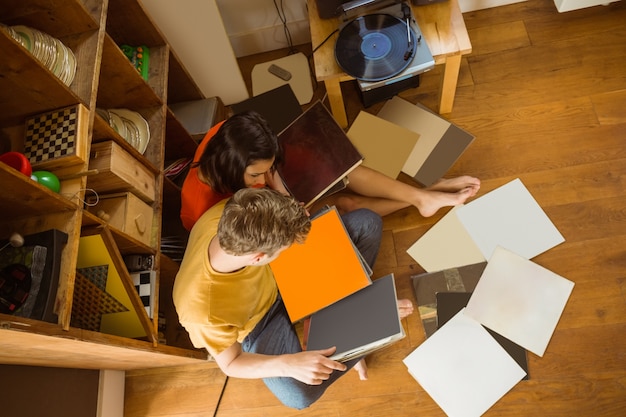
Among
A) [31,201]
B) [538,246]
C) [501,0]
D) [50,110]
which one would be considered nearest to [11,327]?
[31,201]

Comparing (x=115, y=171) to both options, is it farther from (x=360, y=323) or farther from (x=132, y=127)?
(x=360, y=323)

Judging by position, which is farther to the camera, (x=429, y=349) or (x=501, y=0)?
(x=501, y=0)

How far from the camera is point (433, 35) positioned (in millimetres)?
1688

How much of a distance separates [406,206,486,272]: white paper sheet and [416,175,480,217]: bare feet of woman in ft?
0.22

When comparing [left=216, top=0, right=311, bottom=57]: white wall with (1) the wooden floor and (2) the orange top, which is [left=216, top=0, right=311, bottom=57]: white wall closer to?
(1) the wooden floor

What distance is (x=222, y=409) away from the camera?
1.80m

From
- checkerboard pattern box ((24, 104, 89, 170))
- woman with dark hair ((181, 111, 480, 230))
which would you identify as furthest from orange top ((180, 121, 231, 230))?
checkerboard pattern box ((24, 104, 89, 170))

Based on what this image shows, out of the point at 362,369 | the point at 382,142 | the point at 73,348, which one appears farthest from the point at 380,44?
the point at 73,348

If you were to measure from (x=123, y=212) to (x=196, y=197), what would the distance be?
0.21 metres

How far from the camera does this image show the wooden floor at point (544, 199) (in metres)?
1.63

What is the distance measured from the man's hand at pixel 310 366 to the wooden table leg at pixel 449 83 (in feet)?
3.58

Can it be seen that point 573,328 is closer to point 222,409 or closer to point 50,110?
point 222,409

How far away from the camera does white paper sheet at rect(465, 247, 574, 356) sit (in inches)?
65.6

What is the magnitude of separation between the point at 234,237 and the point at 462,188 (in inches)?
41.5
